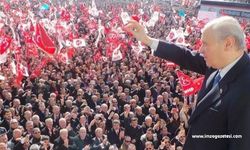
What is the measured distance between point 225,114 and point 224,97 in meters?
0.09

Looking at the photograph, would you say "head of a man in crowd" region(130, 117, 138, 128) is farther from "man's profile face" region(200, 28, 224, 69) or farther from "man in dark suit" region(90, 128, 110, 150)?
"man's profile face" region(200, 28, 224, 69)

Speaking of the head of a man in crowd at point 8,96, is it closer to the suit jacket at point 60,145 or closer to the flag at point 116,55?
the suit jacket at point 60,145

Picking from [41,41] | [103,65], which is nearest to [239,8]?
[103,65]

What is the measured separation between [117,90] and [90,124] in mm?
3768

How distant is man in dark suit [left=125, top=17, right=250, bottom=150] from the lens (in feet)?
7.84

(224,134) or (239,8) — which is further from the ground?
(224,134)

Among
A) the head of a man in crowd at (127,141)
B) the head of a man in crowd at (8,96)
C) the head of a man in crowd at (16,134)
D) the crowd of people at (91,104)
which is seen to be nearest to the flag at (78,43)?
the crowd of people at (91,104)

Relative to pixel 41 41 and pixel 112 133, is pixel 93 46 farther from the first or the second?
pixel 112 133

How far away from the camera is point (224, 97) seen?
97.0 inches

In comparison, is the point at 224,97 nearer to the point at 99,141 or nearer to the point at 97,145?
the point at 97,145

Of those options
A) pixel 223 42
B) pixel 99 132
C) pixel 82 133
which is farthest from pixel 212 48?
pixel 82 133

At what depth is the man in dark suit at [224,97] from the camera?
2.39 metres

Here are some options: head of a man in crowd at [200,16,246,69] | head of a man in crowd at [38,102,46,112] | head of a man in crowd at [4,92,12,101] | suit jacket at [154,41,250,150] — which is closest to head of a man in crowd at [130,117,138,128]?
head of a man in crowd at [38,102,46,112]

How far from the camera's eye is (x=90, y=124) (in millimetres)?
9969
